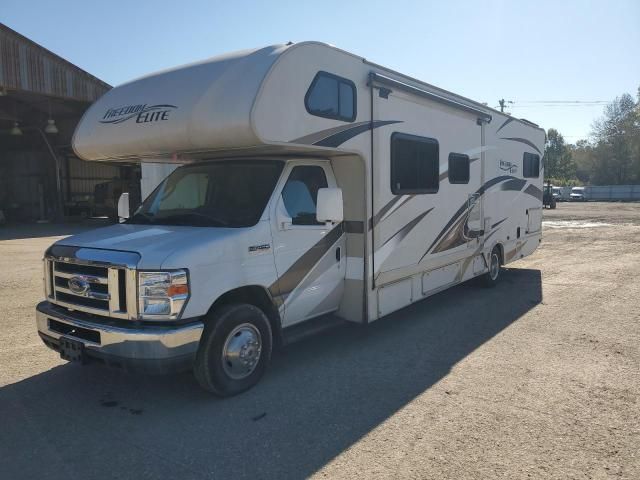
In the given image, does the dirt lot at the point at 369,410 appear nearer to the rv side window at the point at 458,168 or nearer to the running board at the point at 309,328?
the running board at the point at 309,328

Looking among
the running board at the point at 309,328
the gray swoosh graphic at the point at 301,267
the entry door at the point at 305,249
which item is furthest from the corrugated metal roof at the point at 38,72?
the running board at the point at 309,328

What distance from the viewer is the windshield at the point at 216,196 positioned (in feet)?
16.0

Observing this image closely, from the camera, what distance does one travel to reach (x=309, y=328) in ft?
18.1

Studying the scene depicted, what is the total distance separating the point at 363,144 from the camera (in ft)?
18.9

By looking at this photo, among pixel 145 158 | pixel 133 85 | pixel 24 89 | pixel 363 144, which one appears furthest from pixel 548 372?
pixel 24 89

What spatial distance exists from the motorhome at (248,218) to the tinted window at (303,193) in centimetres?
2

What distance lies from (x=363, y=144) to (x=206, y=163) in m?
1.73

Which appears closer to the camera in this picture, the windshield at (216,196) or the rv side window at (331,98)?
the windshield at (216,196)

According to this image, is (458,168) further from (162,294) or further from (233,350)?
(162,294)

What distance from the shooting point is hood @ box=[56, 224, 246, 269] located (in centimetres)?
409

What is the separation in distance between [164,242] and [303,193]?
5.32ft

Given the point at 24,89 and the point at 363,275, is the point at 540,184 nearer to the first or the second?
the point at 363,275

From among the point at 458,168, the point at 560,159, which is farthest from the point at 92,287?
the point at 560,159

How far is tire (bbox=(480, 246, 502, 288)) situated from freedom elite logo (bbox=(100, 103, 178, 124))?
6.54m
